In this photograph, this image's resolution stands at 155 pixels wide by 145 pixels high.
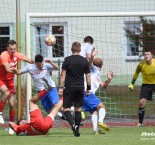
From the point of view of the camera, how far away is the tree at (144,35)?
2189 cm

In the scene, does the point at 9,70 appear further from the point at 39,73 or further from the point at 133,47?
the point at 133,47

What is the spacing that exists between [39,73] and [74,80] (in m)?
1.67

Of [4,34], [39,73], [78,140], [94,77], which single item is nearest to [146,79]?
[94,77]

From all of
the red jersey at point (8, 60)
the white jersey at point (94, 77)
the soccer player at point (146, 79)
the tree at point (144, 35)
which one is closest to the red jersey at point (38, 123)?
the white jersey at point (94, 77)

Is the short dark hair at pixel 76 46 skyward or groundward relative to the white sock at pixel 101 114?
skyward

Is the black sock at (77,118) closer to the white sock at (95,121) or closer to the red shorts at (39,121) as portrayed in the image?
the red shorts at (39,121)

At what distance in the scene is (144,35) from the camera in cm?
2303

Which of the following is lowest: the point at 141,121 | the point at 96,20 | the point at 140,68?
the point at 141,121

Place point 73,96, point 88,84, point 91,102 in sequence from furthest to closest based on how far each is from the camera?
point 91,102 < point 88,84 < point 73,96

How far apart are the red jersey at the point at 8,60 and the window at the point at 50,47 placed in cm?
251

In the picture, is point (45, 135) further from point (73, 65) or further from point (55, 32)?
point (55, 32)

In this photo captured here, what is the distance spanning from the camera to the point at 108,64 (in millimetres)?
21578

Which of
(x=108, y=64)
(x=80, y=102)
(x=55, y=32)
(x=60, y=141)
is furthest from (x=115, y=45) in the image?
(x=60, y=141)

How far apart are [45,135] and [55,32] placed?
18.4 feet
